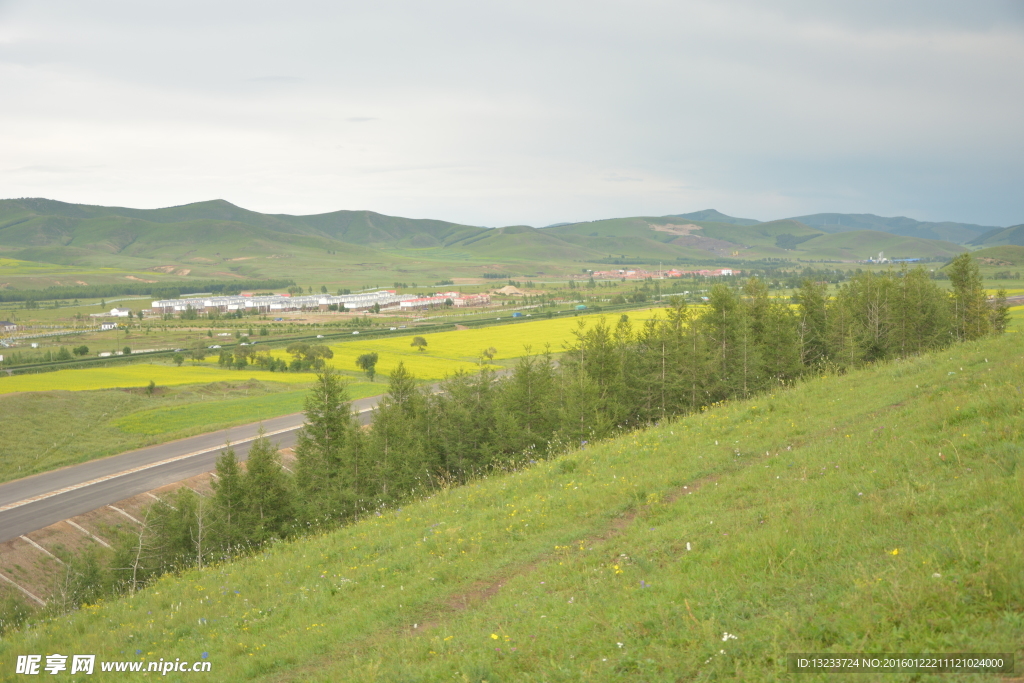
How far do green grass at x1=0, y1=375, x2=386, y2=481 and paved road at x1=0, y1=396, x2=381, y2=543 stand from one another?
9.36ft

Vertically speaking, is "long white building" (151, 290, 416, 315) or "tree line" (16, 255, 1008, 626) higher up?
"long white building" (151, 290, 416, 315)

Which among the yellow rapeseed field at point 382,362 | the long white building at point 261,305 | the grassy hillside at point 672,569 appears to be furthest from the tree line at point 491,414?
the long white building at point 261,305

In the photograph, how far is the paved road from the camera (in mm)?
32812

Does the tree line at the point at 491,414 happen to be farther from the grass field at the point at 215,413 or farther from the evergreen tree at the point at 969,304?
the grass field at the point at 215,413

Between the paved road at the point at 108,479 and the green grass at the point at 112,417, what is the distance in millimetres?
2852

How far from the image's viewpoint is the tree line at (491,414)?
2797 centimetres

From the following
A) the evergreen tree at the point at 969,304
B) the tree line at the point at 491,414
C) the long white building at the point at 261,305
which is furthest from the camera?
the long white building at the point at 261,305

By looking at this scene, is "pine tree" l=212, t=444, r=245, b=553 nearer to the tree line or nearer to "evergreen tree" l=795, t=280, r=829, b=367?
the tree line

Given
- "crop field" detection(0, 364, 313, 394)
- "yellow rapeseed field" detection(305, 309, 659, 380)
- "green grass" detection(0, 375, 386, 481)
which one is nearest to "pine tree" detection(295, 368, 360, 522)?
"green grass" detection(0, 375, 386, 481)

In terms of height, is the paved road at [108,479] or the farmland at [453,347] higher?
the farmland at [453,347]

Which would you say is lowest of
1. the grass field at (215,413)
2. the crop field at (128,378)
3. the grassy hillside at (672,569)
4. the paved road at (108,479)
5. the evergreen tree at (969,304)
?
the paved road at (108,479)

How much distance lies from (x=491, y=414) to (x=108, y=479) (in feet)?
79.7

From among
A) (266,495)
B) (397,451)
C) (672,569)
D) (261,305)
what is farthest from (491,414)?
(261,305)

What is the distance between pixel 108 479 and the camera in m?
38.2
